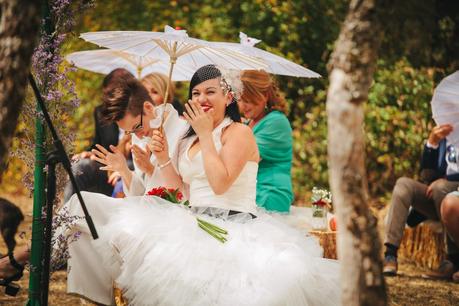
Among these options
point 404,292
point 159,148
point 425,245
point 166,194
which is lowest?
point 404,292

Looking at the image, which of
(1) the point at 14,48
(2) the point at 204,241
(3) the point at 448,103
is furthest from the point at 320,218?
(1) the point at 14,48

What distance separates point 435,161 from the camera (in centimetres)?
560

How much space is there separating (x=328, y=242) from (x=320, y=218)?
0.20 meters

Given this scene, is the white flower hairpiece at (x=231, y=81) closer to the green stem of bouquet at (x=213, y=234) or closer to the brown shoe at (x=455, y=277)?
the green stem of bouquet at (x=213, y=234)

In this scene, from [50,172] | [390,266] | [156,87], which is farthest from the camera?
[156,87]

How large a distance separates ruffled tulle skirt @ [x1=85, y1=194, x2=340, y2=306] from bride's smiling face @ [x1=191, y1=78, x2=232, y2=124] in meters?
0.55

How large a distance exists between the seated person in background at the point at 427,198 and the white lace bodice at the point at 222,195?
2070 millimetres

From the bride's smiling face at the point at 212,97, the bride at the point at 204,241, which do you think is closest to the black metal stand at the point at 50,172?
the bride at the point at 204,241

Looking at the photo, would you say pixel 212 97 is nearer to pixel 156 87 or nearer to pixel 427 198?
pixel 156 87

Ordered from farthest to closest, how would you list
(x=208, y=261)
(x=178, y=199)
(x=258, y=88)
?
(x=258, y=88), (x=178, y=199), (x=208, y=261)

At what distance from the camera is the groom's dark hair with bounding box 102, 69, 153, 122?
489cm

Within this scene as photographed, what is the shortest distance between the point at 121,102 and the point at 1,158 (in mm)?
2721

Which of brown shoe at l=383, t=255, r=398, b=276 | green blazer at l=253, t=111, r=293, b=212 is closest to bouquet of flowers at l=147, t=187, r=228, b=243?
green blazer at l=253, t=111, r=293, b=212

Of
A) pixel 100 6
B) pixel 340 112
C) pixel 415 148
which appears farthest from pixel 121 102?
pixel 100 6
